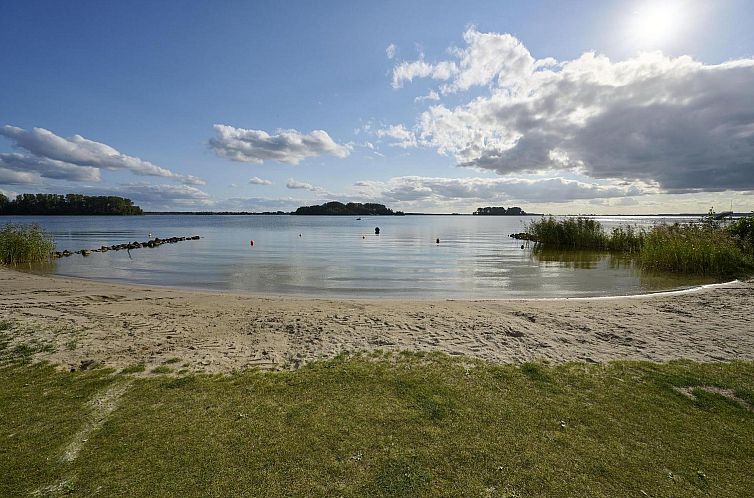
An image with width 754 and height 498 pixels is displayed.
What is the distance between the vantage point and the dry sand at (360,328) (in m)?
8.37

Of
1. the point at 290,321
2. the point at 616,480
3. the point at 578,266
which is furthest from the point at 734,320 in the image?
the point at 578,266

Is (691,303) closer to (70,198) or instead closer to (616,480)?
(616,480)

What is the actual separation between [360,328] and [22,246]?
31.6m

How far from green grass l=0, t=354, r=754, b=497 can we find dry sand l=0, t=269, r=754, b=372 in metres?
1.23

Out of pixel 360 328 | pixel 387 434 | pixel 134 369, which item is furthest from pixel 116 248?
A: pixel 387 434

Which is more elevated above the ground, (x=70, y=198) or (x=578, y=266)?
(x=70, y=198)

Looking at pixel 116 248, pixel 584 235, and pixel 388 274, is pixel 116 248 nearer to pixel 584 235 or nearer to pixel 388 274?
pixel 388 274

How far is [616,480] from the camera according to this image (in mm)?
4258

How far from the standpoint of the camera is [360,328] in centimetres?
1055

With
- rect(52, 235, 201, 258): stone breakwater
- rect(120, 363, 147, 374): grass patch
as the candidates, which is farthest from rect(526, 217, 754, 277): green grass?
rect(52, 235, 201, 258): stone breakwater

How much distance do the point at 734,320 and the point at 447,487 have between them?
12.0 m

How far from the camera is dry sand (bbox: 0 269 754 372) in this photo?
329 inches

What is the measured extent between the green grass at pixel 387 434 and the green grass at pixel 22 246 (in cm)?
2870

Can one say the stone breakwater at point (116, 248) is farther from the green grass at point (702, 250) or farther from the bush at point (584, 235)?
the bush at point (584, 235)
